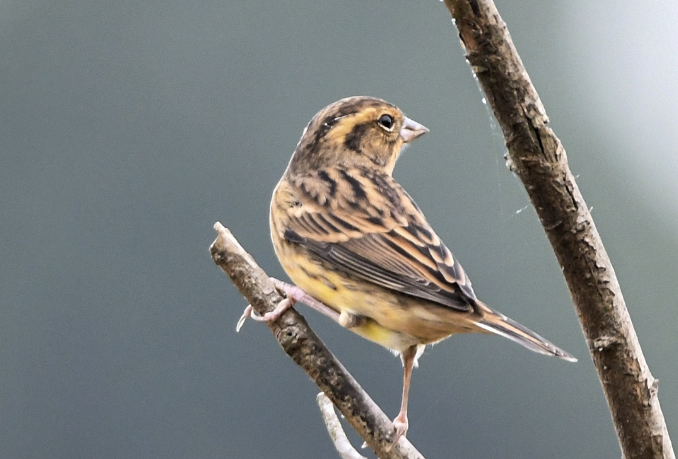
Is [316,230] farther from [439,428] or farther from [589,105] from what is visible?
[589,105]

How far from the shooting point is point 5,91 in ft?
68.2

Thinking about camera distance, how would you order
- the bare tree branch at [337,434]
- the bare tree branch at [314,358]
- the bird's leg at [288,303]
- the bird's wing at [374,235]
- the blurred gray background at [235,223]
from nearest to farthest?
the bare tree branch at [314,358] → the bird's leg at [288,303] → the bare tree branch at [337,434] → the bird's wing at [374,235] → the blurred gray background at [235,223]

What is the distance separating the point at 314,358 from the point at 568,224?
114 centimetres

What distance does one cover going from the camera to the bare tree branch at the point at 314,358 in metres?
3.80

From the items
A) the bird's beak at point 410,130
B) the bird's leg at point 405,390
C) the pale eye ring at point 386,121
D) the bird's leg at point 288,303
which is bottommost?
the bird's leg at point 405,390

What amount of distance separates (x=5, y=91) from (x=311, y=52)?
676cm

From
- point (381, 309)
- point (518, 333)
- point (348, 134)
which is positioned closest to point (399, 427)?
point (518, 333)

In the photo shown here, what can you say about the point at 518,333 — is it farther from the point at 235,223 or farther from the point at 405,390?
the point at 235,223

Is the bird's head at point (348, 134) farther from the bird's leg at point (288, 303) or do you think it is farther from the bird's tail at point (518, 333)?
the bird's tail at point (518, 333)

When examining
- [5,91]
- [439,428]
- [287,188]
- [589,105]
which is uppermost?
[5,91]

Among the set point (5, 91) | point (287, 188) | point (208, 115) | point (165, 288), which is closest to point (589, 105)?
point (208, 115)

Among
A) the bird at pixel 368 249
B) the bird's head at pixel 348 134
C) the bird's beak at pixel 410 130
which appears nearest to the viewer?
the bird at pixel 368 249

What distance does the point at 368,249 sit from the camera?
193 inches

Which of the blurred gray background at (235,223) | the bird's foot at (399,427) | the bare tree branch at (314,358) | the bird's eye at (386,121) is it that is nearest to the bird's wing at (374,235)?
the bird's eye at (386,121)
